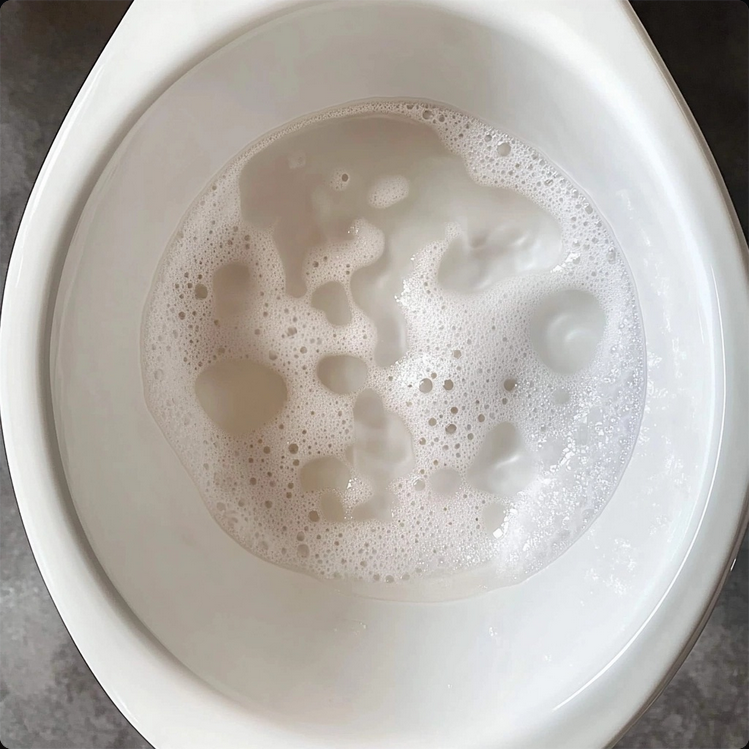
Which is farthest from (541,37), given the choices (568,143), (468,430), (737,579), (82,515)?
(737,579)

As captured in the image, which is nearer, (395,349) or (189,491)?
(189,491)

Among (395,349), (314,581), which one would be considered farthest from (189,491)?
(395,349)

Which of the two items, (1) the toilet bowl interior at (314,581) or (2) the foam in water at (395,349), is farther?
(2) the foam in water at (395,349)

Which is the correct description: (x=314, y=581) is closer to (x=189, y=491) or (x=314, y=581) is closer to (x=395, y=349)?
(x=189, y=491)

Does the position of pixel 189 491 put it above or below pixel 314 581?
above
